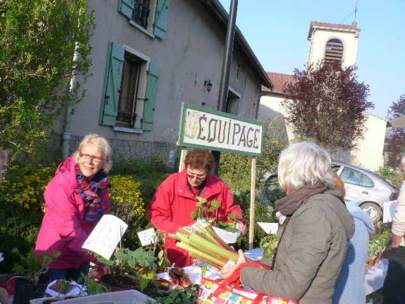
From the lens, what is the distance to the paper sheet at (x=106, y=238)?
2303 mm

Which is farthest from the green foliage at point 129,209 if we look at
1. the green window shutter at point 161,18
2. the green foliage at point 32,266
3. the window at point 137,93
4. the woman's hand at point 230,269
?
the green window shutter at point 161,18

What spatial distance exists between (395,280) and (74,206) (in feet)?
14.2

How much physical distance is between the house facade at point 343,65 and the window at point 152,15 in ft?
52.5

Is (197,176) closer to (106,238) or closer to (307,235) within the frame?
(106,238)

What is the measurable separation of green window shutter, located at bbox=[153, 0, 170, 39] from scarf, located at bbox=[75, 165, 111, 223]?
7311 millimetres

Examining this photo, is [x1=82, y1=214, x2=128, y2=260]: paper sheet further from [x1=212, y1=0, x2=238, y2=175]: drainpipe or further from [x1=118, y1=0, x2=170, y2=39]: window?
[x1=118, y1=0, x2=170, y2=39]: window

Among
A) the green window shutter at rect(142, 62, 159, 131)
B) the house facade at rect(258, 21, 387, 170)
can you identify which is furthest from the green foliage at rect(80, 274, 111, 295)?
the house facade at rect(258, 21, 387, 170)

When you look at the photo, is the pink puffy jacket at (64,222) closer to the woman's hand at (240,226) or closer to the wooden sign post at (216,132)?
the wooden sign post at (216,132)

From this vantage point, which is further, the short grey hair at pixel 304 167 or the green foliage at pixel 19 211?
the green foliage at pixel 19 211

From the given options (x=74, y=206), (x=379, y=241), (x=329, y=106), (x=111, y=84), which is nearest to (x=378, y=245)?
(x=379, y=241)

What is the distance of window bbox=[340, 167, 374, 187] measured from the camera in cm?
1230

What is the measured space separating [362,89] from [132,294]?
20.9 meters

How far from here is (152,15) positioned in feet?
31.9

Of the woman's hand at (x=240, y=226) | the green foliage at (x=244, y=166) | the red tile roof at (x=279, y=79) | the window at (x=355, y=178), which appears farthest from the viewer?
the red tile roof at (x=279, y=79)
